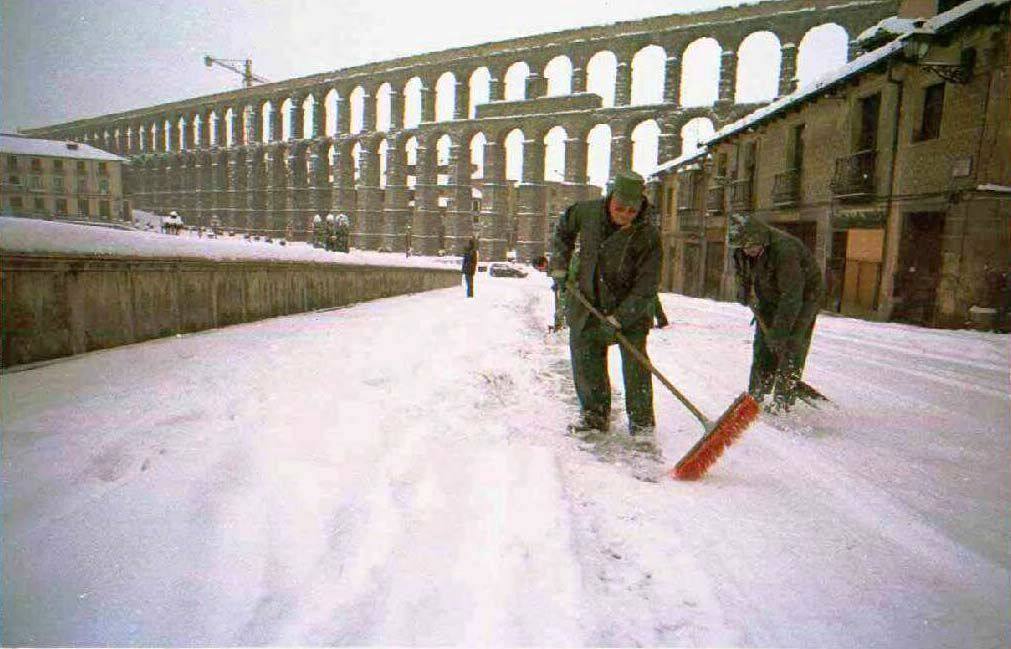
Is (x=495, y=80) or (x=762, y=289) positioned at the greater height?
(x=495, y=80)

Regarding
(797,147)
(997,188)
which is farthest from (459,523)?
(797,147)

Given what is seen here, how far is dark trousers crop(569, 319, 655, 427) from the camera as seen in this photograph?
11.0ft

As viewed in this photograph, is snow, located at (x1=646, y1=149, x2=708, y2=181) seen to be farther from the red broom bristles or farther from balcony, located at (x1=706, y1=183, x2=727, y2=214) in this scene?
the red broom bristles

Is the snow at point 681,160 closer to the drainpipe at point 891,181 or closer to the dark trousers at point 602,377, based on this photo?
the drainpipe at point 891,181

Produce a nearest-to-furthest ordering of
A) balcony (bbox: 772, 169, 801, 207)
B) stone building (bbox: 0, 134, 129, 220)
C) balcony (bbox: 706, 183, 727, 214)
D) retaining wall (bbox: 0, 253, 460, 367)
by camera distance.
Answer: retaining wall (bbox: 0, 253, 460, 367) < balcony (bbox: 772, 169, 801, 207) < balcony (bbox: 706, 183, 727, 214) < stone building (bbox: 0, 134, 129, 220)

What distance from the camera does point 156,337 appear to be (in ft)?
19.7

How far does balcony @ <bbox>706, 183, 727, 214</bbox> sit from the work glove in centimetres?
1979

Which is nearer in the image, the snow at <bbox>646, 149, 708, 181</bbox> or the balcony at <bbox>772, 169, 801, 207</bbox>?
the balcony at <bbox>772, 169, 801, 207</bbox>

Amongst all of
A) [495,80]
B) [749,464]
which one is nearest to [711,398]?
[749,464]

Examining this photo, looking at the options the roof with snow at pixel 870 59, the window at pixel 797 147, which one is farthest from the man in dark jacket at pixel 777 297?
the window at pixel 797 147

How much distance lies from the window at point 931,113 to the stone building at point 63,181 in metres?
36.4

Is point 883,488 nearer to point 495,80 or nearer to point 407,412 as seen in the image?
point 407,412

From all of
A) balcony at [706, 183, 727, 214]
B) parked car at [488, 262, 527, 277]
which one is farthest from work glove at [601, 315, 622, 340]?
parked car at [488, 262, 527, 277]

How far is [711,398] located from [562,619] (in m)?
3.48
